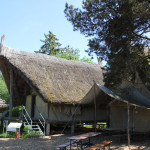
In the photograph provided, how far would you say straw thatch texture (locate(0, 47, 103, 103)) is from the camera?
13562mm

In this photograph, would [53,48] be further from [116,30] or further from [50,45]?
[116,30]

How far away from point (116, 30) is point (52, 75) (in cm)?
670

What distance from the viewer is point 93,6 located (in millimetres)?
10180

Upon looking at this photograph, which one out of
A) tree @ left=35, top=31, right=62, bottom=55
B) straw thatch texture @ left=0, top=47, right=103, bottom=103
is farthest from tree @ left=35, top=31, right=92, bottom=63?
straw thatch texture @ left=0, top=47, right=103, bottom=103

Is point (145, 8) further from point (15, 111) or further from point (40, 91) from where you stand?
point (15, 111)

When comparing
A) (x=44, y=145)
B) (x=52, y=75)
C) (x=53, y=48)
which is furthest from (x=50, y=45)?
(x=44, y=145)

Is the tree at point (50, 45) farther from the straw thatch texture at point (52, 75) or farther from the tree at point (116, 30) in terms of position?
the tree at point (116, 30)

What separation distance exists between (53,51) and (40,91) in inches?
1030

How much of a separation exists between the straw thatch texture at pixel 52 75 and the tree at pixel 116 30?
4.12 metres

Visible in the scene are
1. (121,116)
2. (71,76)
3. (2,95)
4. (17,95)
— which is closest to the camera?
(121,116)

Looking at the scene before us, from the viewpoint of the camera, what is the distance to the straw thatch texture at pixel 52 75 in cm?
1356

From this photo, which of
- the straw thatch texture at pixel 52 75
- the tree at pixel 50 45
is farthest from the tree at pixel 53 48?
the straw thatch texture at pixel 52 75

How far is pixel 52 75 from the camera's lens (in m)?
15.4

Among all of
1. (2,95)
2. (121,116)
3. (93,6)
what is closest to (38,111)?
(121,116)
